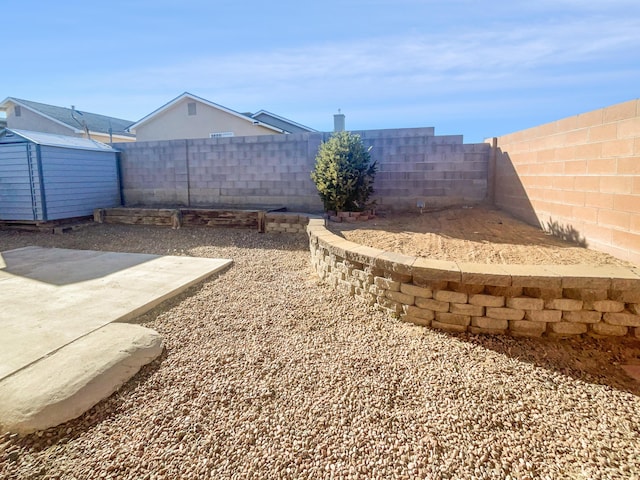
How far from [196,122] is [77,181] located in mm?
7219

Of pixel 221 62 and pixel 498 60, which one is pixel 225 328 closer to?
pixel 498 60

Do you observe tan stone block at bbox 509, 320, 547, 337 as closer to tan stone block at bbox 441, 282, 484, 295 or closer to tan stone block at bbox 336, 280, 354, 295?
tan stone block at bbox 441, 282, 484, 295

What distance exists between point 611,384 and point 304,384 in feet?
6.43

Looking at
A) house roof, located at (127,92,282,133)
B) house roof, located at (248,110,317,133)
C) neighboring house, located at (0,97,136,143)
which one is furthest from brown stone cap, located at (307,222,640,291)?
neighboring house, located at (0,97,136,143)

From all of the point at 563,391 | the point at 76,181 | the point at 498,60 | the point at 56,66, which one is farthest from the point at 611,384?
the point at 56,66

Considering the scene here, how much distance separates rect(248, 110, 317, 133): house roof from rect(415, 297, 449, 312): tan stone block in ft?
43.9

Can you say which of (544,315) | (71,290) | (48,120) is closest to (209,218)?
(71,290)

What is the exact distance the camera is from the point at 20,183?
738 centimetres

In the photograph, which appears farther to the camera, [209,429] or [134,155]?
[134,155]

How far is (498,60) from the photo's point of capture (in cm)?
551

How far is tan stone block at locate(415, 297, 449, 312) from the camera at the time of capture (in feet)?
9.18

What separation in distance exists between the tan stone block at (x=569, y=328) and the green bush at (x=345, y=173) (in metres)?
4.07

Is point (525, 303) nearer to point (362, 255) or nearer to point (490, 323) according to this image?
point (490, 323)

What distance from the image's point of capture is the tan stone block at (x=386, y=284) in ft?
9.96
